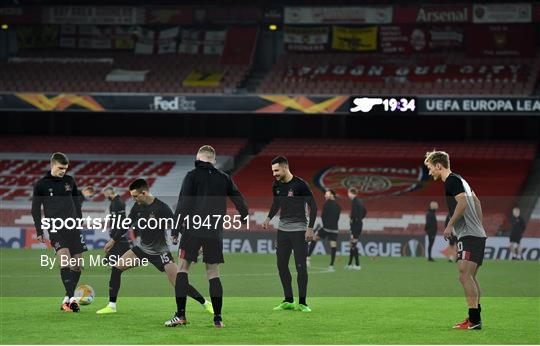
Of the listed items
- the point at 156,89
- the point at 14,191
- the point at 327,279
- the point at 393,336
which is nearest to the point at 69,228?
the point at 393,336

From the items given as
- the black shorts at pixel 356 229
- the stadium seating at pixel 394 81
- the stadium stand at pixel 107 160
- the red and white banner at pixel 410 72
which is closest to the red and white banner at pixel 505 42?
the stadium seating at pixel 394 81

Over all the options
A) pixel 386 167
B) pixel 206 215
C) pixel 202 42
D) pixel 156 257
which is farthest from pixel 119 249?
pixel 202 42

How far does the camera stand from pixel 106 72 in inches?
1944

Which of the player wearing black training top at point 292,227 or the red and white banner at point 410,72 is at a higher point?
the red and white banner at point 410,72

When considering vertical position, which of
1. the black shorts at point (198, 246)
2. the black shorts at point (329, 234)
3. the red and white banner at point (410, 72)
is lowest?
the black shorts at point (329, 234)

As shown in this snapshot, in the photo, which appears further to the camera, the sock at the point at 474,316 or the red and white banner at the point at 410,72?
the red and white banner at the point at 410,72

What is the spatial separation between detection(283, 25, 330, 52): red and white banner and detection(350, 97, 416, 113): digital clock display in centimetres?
681

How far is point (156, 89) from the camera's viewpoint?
4750 cm

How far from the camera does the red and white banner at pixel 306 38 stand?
1945 inches

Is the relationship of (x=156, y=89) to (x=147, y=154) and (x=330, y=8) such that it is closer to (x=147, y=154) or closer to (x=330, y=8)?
(x=147, y=154)

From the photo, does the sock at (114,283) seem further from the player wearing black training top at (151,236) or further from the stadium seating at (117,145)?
the stadium seating at (117,145)

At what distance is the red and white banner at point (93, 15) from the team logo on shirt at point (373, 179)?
11914 millimetres

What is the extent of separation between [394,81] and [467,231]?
32.7 metres

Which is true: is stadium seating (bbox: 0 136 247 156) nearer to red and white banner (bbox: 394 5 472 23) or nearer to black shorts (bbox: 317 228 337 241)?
red and white banner (bbox: 394 5 472 23)
